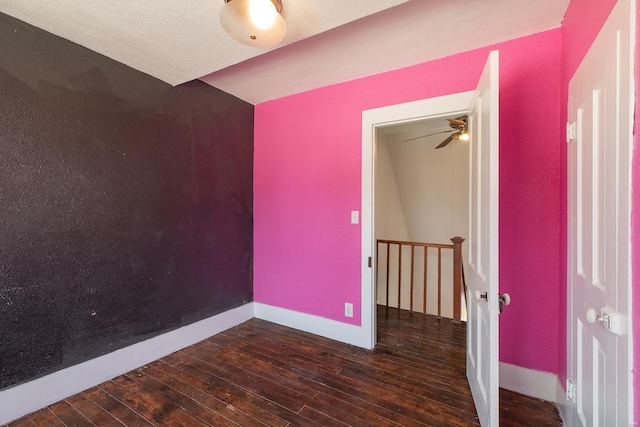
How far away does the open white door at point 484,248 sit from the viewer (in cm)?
133

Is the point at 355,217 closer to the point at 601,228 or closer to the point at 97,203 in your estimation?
the point at 601,228

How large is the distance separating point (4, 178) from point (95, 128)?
1.89ft

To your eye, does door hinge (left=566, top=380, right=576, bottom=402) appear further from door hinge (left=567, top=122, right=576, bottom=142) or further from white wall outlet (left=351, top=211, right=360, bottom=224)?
white wall outlet (left=351, top=211, right=360, bottom=224)

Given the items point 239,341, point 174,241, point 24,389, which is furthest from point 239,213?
point 24,389

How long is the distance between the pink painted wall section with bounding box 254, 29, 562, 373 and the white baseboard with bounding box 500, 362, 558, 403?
0.15 ft

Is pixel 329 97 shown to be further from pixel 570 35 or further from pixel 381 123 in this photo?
pixel 570 35

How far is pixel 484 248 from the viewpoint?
1.49 m

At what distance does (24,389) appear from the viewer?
163 cm

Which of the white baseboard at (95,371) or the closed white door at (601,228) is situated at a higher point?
the closed white door at (601,228)

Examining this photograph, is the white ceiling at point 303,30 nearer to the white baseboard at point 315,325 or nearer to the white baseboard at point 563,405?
the white baseboard at point 563,405

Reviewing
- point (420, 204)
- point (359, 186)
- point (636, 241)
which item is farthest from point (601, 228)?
point (420, 204)

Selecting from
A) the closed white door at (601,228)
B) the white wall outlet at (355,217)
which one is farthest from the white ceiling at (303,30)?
the white wall outlet at (355,217)

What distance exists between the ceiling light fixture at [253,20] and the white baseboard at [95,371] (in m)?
2.32

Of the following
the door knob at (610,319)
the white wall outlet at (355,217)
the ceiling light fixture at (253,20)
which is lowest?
the door knob at (610,319)
